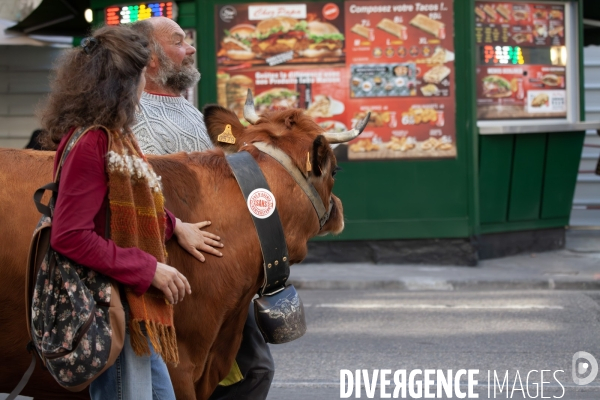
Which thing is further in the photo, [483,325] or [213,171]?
[483,325]

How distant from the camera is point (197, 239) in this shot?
3059 mm

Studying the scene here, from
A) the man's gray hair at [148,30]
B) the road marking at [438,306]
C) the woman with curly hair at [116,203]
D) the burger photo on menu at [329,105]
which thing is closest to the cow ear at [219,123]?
the man's gray hair at [148,30]

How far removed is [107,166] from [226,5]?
8.30m

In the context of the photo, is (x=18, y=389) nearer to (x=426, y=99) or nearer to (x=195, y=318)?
(x=195, y=318)

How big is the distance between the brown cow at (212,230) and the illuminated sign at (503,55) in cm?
789

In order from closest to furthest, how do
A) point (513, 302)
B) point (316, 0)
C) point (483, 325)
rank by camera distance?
point (483, 325), point (513, 302), point (316, 0)

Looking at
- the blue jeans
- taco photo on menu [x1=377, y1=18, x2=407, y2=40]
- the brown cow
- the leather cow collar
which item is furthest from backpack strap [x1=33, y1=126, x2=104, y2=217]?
taco photo on menu [x1=377, y1=18, x2=407, y2=40]

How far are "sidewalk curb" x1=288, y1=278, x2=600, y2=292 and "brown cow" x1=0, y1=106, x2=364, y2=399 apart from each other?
6235 mm

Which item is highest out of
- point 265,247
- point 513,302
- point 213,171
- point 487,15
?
point 487,15

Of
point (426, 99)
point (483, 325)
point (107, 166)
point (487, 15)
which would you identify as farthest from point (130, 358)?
point (487, 15)

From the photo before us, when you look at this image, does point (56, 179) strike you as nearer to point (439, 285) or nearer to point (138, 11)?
point (439, 285)

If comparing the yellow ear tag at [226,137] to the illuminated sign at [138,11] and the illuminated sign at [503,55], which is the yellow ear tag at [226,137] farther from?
the illuminated sign at [503,55]

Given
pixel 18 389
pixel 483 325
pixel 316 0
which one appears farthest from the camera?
pixel 316 0

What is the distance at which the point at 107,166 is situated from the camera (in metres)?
2.66
